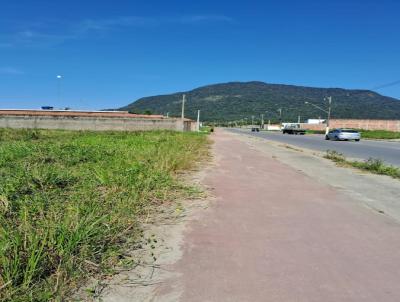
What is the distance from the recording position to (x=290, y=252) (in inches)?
163

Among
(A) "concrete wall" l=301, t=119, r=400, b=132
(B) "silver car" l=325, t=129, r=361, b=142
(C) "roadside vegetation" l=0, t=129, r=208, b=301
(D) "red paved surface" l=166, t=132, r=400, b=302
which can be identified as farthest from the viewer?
(A) "concrete wall" l=301, t=119, r=400, b=132

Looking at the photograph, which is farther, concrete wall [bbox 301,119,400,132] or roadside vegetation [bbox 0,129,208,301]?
concrete wall [bbox 301,119,400,132]

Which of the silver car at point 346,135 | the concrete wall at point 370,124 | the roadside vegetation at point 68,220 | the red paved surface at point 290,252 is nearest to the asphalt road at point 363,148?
the silver car at point 346,135

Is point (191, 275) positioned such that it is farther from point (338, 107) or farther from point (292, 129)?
point (338, 107)

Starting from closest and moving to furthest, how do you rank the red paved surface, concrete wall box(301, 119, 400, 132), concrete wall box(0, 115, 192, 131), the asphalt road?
1. the red paved surface
2. the asphalt road
3. concrete wall box(0, 115, 192, 131)
4. concrete wall box(301, 119, 400, 132)

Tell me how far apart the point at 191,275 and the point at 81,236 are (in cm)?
106

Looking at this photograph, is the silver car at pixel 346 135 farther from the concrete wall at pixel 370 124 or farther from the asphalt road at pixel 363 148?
the concrete wall at pixel 370 124

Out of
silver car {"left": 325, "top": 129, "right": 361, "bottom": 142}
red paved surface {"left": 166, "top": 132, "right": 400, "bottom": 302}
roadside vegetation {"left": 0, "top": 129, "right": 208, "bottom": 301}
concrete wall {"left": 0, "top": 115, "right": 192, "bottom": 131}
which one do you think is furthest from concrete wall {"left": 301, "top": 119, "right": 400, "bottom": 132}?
red paved surface {"left": 166, "top": 132, "right": 400, "bottom": 302}

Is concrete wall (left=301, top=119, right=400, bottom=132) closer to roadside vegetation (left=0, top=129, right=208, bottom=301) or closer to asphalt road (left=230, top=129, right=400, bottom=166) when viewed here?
asphalt road (left=230, top=129, right=400, bottom=166)

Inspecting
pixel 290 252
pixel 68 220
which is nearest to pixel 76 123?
pixel 68 220

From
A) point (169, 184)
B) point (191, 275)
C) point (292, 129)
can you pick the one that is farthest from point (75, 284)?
point (292, 129)

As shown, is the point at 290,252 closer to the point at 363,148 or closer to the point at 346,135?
the point at 363,148

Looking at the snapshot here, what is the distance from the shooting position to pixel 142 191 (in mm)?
6410

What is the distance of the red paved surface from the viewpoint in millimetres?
→ 3238
